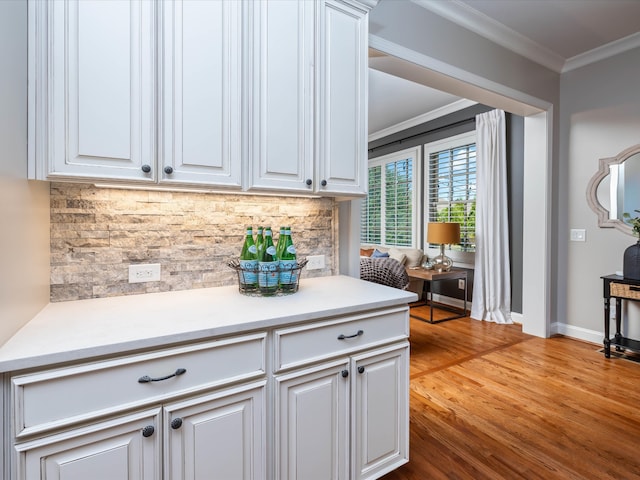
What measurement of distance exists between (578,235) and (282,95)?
11.4 ft

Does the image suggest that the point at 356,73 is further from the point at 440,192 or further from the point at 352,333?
the point at 440,192

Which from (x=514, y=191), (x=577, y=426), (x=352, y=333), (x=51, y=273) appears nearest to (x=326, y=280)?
(x=352, y=333)

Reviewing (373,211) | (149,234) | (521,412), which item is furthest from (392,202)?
(149,234)

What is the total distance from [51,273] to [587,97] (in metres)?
4.57

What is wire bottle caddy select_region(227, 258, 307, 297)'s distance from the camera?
1.47 meters

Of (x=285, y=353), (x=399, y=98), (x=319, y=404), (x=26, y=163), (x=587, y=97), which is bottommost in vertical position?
(x=319, y=404)

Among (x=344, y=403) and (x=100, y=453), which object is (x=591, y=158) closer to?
(x=344, y=403)

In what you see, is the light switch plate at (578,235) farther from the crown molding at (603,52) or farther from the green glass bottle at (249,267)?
the green glass bottle at (249,267)

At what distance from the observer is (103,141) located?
115 cm

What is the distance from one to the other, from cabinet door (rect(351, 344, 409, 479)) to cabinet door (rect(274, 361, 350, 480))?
0.21 feet

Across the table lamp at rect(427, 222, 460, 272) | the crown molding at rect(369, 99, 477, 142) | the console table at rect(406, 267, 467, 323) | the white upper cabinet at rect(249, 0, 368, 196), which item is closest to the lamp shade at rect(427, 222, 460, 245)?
the table lamp at rect(427, 222, 460, 272)

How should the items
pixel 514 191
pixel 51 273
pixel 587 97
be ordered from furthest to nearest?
pixel 514 191, pixel 587 97, pixel 51 273

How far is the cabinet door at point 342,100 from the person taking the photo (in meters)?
1.58

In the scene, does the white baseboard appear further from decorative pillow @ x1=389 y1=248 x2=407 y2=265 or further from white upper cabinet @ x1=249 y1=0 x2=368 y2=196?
white upper cabinet @ x1=249 y1=0 x2=368 y2=196
